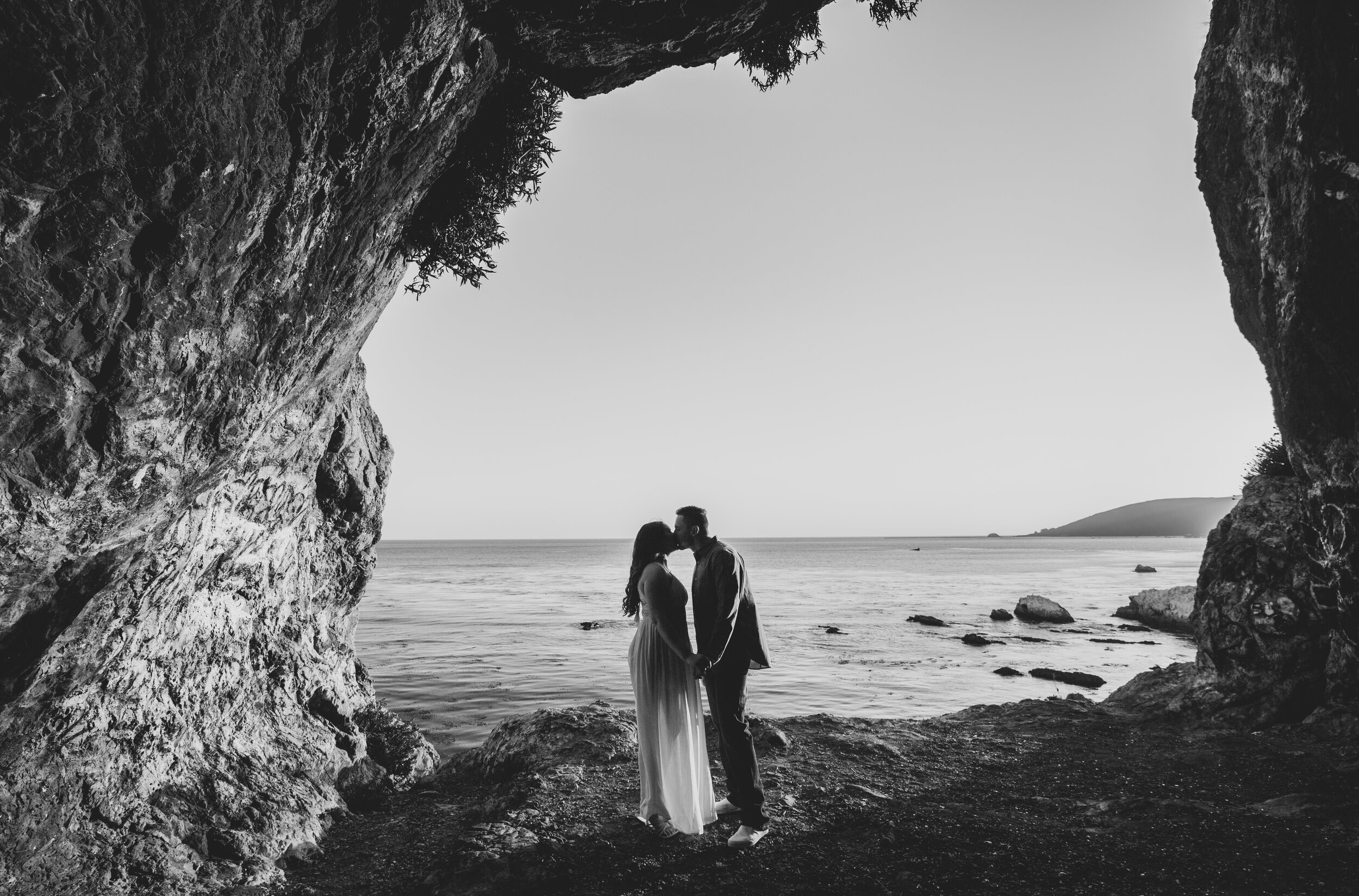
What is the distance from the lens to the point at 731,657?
5.62m

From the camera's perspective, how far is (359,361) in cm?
846

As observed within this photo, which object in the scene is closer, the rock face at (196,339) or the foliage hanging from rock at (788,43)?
the rock face at (196,339)

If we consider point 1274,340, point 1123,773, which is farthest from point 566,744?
point 1274,340

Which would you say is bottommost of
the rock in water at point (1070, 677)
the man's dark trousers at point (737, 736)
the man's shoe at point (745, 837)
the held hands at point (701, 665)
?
the rock in water at point (1070, 677)

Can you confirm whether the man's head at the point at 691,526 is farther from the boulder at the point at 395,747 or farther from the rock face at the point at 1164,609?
the rock face at the point at 1164,609

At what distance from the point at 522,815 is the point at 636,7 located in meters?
7.42

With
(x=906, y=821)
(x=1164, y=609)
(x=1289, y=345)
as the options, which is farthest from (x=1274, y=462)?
(x=1164, y=609)

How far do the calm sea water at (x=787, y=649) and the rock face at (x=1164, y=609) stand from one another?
1.02 meters

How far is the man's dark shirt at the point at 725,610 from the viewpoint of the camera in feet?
18.0

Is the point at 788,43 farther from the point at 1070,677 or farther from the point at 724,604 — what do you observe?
the point at 1070,677

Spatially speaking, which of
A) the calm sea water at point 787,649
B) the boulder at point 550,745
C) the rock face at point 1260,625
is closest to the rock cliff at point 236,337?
the rock face at point 1260,625

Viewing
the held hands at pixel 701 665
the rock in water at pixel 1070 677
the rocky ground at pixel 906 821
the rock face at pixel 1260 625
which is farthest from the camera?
the rock in water at pixel 1070 677

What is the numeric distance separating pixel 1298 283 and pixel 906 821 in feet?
27.3

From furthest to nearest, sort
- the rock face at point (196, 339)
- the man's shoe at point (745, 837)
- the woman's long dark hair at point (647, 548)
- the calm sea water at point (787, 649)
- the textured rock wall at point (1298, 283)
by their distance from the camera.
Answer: the calm sea water at point (787, 649) < the textured rock wall at point (1298, 283) < the woman's long dark hair at point (647, 548) < the man's shoe at point (745, 837) < the rock face at point (196, 339)
